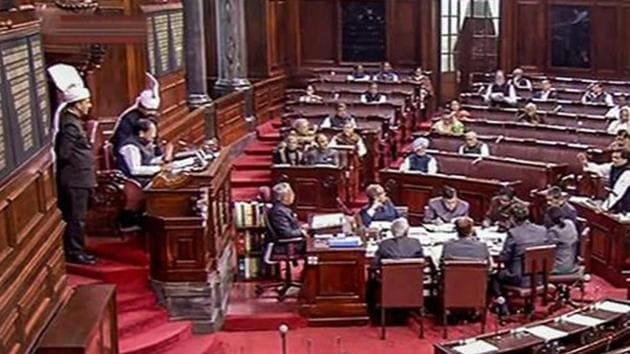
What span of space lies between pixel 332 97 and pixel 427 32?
3.94 m

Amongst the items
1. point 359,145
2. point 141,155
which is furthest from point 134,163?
point 359,145

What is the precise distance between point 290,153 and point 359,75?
6.61m

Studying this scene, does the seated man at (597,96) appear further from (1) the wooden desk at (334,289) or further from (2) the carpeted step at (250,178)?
(1) the wooden desk at (334,289)

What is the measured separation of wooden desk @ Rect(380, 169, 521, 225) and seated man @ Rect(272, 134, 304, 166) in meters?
1.11

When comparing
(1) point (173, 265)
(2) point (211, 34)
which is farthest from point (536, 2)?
(1) point (173, 265)

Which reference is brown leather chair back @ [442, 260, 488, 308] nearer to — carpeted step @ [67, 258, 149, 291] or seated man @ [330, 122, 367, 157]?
carpeted step @ [67, 258, 149, 291]

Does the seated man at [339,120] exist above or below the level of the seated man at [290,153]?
above

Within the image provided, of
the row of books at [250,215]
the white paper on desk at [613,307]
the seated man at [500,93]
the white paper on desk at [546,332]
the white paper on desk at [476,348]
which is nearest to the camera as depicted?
the white paper on desk at [476,348]

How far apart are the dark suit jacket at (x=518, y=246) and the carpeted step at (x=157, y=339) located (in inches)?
116

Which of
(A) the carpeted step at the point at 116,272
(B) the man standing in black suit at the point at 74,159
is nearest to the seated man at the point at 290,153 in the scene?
(A) the carpeted step at the point at 116,272

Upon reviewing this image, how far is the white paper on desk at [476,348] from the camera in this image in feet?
22.2

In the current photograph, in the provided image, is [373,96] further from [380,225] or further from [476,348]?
[476,348]

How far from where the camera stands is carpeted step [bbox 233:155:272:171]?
48.9 ft

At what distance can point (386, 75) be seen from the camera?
63.3 ft
